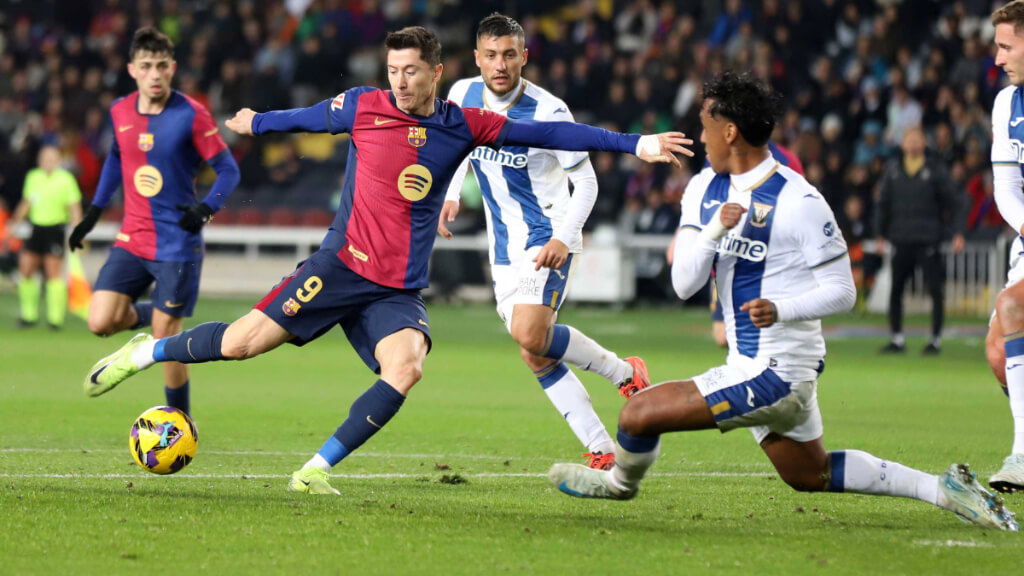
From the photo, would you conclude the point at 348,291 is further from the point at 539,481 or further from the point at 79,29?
the point at 79,29

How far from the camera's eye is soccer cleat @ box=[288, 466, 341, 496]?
6000 millimetres

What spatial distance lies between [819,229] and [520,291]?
250 cm

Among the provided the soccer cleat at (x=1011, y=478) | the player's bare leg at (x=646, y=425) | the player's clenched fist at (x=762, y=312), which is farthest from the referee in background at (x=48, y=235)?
the player's clenched fist at (x=762, y=312)

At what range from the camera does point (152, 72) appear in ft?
27.3

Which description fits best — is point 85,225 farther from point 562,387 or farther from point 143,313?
point 562,387

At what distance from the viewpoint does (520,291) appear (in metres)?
7.33

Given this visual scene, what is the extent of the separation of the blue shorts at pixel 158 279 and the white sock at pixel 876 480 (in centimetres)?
440

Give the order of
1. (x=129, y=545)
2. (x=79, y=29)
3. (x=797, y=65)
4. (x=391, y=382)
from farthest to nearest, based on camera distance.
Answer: (x=79, y=29), (x=797, y=65), (x=391, y=382), (x=129, y=545)

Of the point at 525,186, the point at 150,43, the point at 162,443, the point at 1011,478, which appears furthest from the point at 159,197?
the point at 1011,478

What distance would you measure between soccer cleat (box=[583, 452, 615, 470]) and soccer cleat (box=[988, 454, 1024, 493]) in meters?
1.86

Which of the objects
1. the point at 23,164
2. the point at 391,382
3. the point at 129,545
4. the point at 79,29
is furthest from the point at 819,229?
the point at 79,29

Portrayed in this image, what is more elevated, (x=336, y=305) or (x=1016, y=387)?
(x=336, y=305)

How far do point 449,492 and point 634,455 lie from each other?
126 centimetres

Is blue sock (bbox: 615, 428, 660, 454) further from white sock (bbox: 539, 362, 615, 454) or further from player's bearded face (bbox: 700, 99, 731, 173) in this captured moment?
white sock (bbox: 539, 362, 615, 454)
